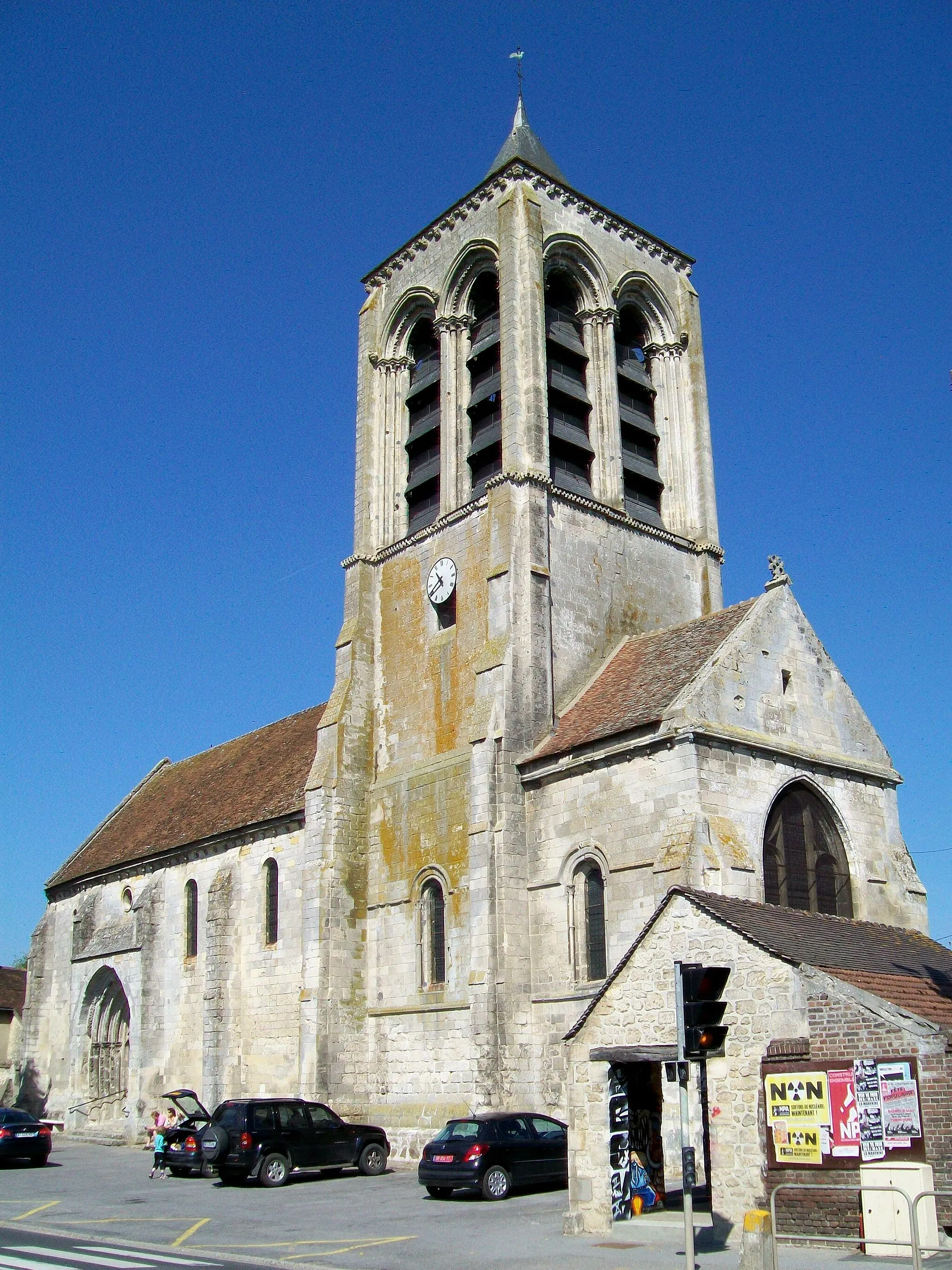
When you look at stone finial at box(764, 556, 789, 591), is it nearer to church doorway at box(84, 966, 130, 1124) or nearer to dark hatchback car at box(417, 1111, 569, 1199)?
dark hatchback car at box(417, 1111, 569, 1199)

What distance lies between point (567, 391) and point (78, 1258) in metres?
21.0

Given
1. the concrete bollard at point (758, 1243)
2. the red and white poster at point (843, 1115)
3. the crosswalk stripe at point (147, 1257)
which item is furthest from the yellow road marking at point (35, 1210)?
the red and white poster at point (843, 1115)

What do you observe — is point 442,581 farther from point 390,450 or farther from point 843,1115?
point 843,1115

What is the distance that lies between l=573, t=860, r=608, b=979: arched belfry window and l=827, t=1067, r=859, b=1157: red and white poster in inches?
330

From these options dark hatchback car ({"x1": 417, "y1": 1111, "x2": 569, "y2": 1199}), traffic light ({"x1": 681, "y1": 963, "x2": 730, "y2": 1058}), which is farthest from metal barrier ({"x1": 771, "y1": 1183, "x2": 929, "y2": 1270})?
dark hatchback car ({"x1": 417, "y1": 1111, "x2": 569, "y2": 1199})

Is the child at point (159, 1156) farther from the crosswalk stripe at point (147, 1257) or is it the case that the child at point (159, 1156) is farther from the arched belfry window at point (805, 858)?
the arched belfry window at point (805, 858)

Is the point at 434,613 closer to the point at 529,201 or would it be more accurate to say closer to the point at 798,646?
the point at 798,646

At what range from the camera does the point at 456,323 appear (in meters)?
30.3

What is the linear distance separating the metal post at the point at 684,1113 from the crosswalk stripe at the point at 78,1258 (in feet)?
17.0

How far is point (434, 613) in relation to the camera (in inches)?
1094

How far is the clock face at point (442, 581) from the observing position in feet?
89.9

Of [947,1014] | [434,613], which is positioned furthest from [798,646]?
[947,1014]

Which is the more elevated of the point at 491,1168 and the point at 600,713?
the point at 600,713

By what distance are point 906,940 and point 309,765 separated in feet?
53.7
